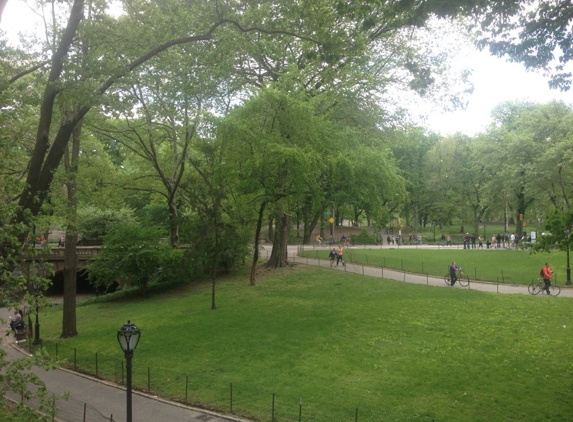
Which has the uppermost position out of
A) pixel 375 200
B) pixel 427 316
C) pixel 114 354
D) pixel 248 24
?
pixel 248 24

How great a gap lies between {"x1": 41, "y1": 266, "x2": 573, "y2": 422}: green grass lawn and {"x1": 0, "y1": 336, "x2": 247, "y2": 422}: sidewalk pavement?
1.69ft

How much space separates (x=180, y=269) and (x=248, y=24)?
2016 centimetres

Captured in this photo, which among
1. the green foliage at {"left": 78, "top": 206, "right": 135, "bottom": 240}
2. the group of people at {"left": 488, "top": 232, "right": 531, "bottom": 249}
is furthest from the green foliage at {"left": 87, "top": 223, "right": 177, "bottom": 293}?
the group of people at {"left": 488, "top": 232, "right": 531, "bottom": 249}

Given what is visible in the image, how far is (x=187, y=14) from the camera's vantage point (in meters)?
12.9

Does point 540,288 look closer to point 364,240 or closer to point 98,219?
point 364,240

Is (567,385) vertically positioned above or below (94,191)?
below

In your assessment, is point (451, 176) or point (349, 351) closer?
point (349, 351)

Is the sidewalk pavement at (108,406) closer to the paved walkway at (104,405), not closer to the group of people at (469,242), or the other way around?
the paved walkway at (104,405)

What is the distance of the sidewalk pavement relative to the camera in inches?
473

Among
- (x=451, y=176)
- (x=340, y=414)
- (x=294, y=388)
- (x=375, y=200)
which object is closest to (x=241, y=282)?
(x=375, y=200)

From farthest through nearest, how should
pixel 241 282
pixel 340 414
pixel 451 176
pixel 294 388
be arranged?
pixel 451 176 < pixel 241 282 < pixel 294 388 < pixel 340 414

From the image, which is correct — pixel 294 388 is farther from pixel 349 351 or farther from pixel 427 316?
pixel 427 316

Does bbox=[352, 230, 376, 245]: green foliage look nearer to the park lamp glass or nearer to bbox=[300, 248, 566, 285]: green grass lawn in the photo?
bbox=[300, 248, 566, 285]: green grass lawn

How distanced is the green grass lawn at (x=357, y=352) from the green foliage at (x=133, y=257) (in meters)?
4.00
